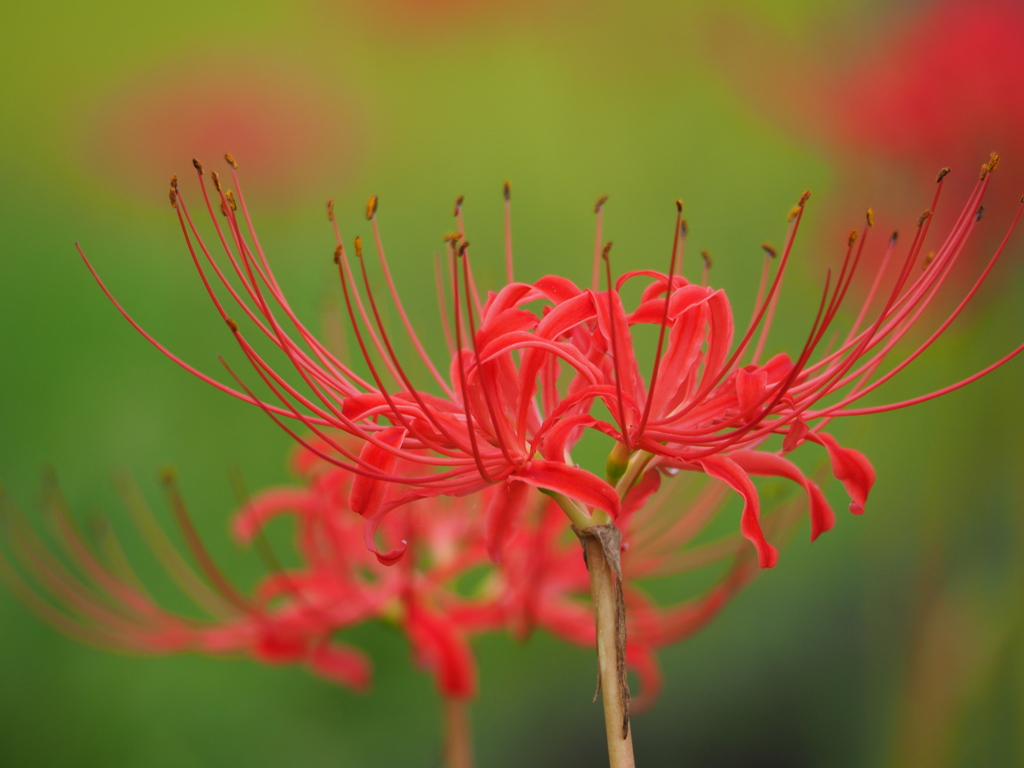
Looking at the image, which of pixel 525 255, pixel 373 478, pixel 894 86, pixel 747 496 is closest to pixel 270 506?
pixel 373 478

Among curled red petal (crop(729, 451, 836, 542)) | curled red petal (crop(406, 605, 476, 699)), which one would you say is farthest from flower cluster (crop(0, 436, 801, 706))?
curled red petal (crop(729, 451, 836, 542))

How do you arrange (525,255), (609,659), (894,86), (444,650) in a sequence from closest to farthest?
(609,659), (444,650), (894,86), (525,255)

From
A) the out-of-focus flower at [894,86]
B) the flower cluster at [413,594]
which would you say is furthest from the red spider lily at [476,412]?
the out-of-focus flower at [894,86]

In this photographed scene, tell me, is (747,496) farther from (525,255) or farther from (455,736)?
(525,255)

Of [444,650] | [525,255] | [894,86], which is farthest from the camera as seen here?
[525,255]

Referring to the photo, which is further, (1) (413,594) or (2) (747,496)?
(1) (413,594)

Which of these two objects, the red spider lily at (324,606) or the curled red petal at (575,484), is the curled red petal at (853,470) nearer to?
the curled red petal at (575,484)

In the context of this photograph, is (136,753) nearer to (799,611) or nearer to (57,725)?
(57,725)
